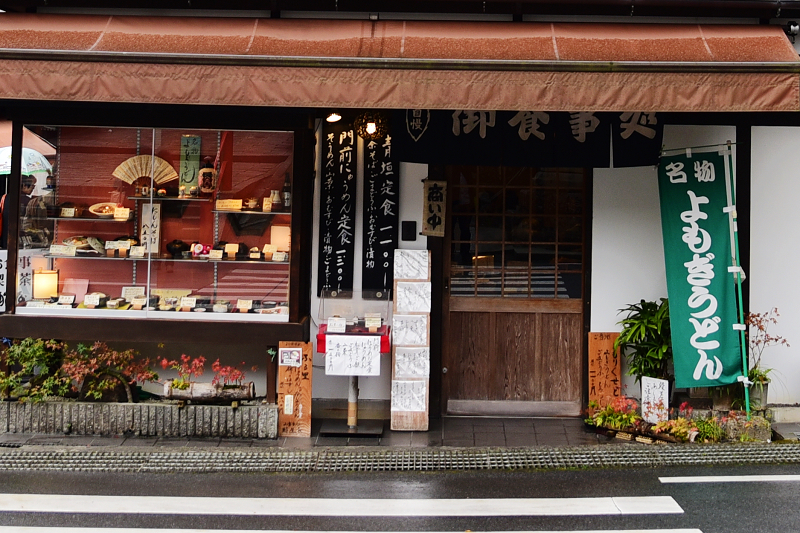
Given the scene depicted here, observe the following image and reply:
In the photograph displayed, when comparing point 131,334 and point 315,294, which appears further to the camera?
point 315,294

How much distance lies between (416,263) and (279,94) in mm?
2733

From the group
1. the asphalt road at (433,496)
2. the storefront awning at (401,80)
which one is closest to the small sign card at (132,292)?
the asphalt road at (433,496)

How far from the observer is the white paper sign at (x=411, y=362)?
904 centimetres

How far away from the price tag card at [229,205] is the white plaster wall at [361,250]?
98 cm

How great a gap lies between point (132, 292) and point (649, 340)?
6503 mm

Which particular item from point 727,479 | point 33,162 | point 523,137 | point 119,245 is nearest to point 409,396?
point 523,137

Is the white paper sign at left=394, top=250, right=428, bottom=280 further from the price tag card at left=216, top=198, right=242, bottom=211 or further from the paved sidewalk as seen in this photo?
the price tag card at left=216, top=198, right=242, bottom=211

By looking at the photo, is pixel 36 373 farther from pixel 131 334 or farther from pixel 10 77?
pixel 10 77

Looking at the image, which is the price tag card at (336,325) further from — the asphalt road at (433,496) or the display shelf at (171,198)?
the display shelf at (171,198)

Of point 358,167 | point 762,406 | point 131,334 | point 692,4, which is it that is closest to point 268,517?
point 131,334

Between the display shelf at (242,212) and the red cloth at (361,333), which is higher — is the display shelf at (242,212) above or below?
above

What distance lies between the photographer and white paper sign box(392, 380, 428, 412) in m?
9.04

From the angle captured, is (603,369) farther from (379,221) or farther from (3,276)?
(3,276)

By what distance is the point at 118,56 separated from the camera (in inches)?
300
